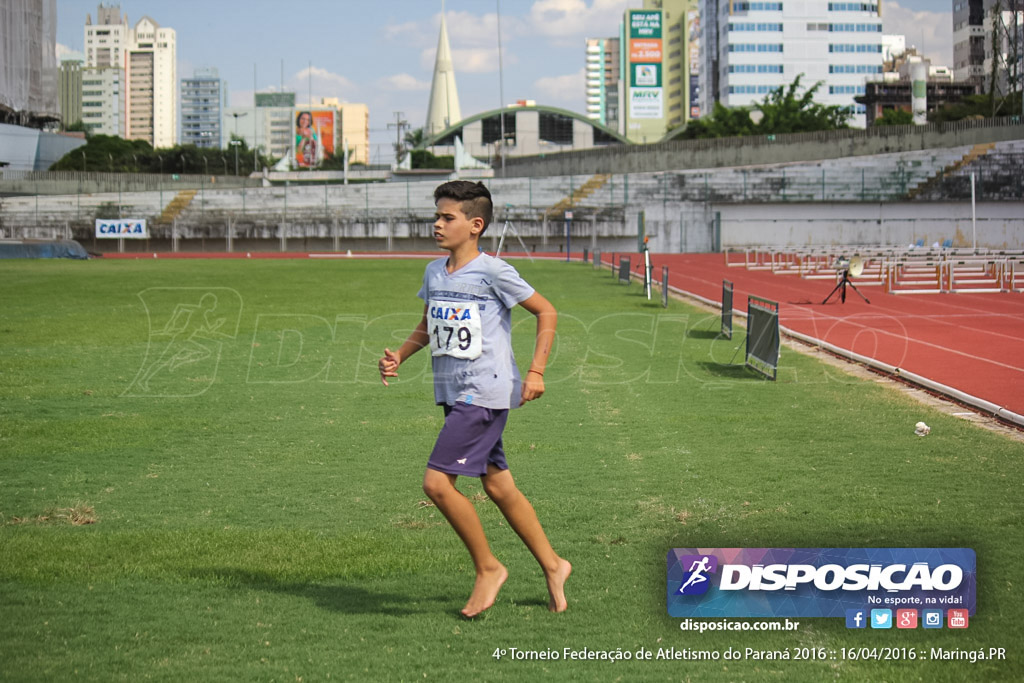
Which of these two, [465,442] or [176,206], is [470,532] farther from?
[176,206]

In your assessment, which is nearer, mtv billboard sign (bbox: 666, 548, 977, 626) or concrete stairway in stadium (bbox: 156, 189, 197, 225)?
mtv billboard sign (bbox: 666, 548, 977, 626)

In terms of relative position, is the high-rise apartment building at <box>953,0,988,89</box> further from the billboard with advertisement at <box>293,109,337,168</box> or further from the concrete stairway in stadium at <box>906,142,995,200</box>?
the billboard with advertisement at <box>293,109,337,168</box>

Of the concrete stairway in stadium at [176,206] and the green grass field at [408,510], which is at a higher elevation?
the concrete stairway in stadium at [176,206]

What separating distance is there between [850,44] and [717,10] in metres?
19.1

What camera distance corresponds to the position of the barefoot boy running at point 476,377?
4965 millimetres

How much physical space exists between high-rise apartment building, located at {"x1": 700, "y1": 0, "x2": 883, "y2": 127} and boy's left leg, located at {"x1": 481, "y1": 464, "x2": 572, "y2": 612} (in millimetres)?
148398

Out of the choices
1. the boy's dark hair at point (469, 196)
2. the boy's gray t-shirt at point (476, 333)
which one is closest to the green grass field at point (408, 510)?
the boy's gray t-shirt at point (476, 333)

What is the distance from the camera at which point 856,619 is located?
Answer: 4.68 meters

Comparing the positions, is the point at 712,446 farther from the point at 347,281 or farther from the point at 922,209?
the point at 922,209

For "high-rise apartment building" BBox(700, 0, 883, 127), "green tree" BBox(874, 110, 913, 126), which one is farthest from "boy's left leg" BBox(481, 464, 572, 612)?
"high-rise apartment building" BBox(700, 0, 883, 127)

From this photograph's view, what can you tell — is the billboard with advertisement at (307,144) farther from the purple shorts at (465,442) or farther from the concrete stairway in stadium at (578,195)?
the purple shorts at (465,442)

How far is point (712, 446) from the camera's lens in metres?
9.36

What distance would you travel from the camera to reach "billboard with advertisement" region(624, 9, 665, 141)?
178m

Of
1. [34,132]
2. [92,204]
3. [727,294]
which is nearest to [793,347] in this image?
[727,294]
